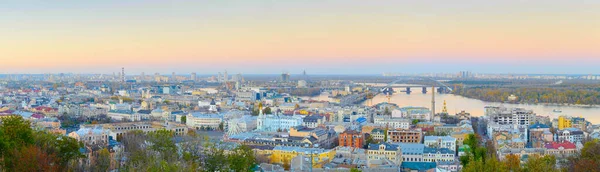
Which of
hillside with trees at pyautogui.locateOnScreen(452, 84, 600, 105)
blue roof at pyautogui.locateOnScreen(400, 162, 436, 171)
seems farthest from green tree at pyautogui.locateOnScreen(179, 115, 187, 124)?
hillside with trees at pyautogui.locateOnScreen(452, 84, 600, 105)

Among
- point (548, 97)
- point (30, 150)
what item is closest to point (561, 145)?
point (30, 150)

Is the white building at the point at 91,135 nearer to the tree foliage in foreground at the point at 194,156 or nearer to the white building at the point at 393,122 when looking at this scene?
the tree foliage in foreground at the point at 194,156

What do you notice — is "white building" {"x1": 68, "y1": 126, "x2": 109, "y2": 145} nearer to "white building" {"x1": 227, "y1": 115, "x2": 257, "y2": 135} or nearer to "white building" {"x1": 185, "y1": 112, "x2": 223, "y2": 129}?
"white building" {"x1": 227, "y1": 115, "x2": 257, "y2": 135}

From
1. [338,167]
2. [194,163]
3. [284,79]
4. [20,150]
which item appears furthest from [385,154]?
[284,79]

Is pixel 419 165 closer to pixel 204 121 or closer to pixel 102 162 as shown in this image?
pixel 102 162

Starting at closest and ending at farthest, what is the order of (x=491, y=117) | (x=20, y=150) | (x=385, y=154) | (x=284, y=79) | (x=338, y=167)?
(x=20, y=150) → (x=338, y=167) → (x=385, y=154) → (x=491, y=117) → (x=284, y=79)

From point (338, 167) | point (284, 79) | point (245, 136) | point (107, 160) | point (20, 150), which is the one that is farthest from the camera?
point (284, 79)

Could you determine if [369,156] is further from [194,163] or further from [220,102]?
[220,102]

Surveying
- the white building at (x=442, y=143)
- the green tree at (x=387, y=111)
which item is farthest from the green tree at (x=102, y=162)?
the green tree at (x=387, y=111)
